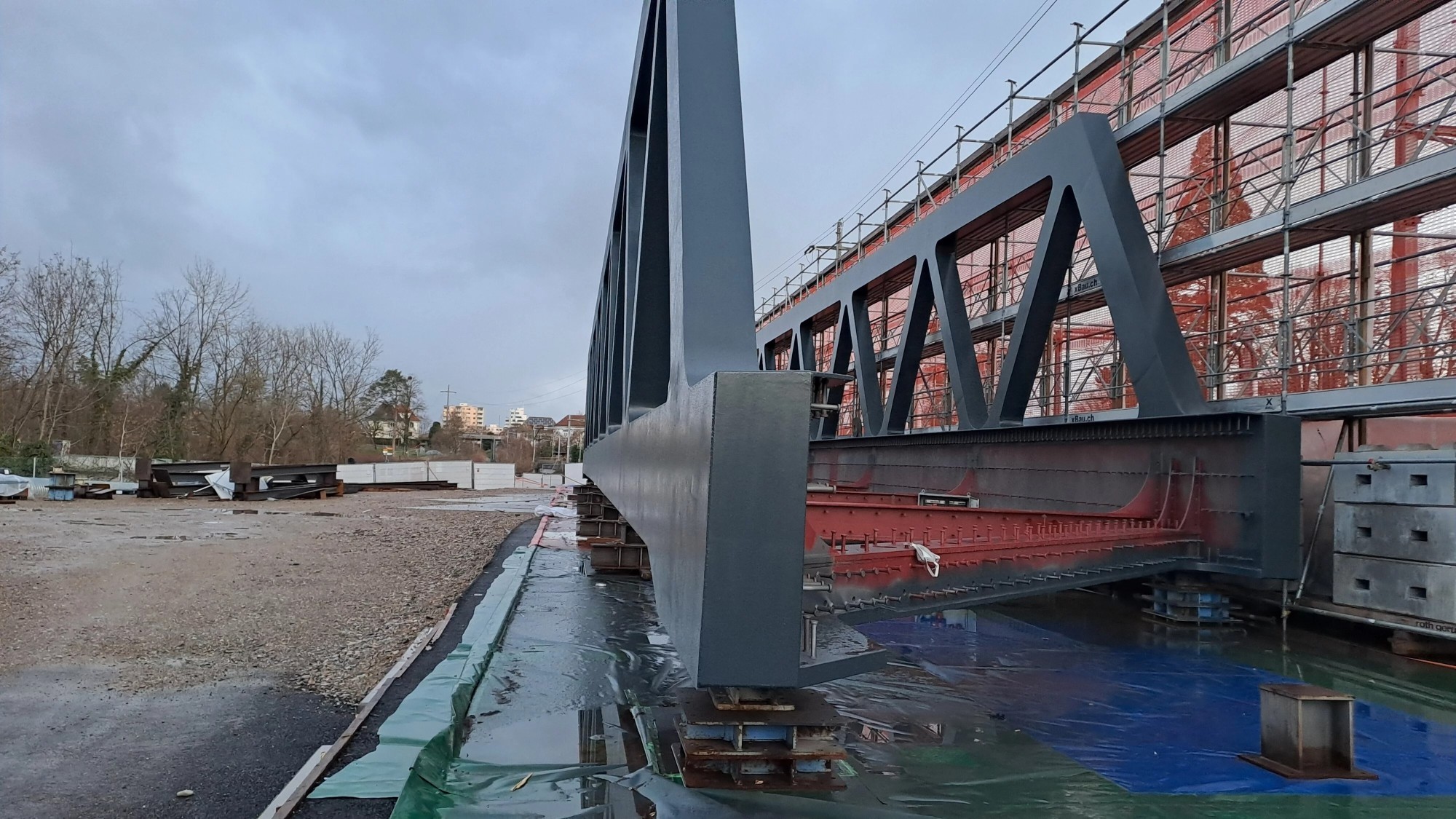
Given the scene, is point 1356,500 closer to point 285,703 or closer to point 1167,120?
point 1167,120

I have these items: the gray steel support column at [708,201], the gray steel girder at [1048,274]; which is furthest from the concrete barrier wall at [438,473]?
the gray steel support column at [708,201]

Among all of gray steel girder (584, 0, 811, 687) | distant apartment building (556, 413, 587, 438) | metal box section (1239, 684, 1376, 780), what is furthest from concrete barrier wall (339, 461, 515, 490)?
distant apartment building (556, 413, 587, 438)

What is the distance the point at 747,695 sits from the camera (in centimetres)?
351

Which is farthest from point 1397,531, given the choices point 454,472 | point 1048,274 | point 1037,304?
point 454,472

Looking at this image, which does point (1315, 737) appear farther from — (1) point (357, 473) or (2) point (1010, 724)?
(1) point (357, 473)

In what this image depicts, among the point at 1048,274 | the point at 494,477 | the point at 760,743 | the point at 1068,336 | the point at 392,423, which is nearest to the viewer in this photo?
the point at 760,743

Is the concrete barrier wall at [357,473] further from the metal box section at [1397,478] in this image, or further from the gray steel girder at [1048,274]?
the metal box section at [1397,478]

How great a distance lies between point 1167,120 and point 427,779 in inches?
437

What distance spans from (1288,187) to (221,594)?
43.1 feet

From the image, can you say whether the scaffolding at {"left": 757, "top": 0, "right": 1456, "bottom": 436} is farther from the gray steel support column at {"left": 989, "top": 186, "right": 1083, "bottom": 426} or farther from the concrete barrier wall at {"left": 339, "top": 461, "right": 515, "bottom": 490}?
the concrete barrier wall at {"left": 339, "top": 461, "right": 515, "bottom": 490}

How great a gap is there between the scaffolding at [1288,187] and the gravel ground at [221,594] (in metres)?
9.33

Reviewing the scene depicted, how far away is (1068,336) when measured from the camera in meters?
12.9

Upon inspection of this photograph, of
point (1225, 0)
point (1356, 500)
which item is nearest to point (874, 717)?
point (1356, 500)

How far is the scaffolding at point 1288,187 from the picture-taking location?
28.1 ft
